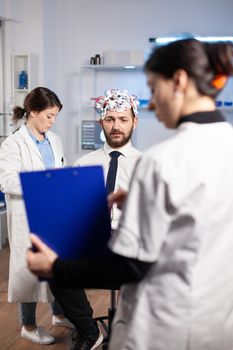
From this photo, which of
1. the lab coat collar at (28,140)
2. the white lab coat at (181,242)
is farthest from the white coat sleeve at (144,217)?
the lab coat collar at (28,140)

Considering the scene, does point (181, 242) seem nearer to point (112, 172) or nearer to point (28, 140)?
point (112, 172)

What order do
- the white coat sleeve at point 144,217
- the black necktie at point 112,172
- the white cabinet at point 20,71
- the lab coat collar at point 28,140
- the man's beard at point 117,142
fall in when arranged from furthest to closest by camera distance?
1. the white cabinet at point 20,71
2. the lab coat collar at point 28,140
3. the man's beard at point 117,142
4. the black necktie at point 112,172
5. the white coat sleeve at point 144,217

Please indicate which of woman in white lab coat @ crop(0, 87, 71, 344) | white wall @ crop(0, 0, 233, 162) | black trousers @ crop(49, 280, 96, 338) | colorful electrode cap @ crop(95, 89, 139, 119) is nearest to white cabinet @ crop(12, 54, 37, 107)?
white wall @ crop(0, 0, 233, 162)

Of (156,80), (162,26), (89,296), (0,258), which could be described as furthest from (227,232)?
(162,26)

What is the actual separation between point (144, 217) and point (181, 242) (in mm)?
108

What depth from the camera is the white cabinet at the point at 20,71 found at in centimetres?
436

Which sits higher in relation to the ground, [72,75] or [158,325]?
[72,75]

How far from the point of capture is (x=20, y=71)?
443 cm

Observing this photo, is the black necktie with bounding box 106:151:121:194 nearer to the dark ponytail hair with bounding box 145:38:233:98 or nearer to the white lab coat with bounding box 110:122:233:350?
the white lab coat with bounding box 110:122:233:350

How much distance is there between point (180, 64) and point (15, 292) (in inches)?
75.4

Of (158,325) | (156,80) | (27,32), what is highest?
(27,32)

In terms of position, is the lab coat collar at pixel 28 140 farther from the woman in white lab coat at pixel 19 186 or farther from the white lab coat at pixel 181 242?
the white lab coat at pixel 181 242

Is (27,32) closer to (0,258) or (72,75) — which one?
(72,75)

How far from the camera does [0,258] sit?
12.8 ft
